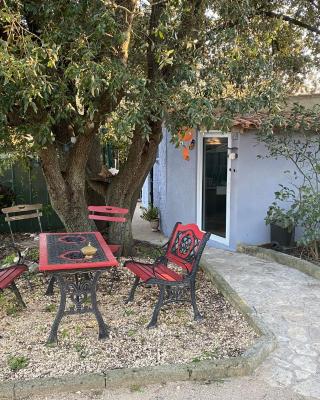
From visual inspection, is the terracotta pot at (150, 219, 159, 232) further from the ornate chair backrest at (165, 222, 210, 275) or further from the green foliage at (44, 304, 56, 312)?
the green foliage at (44, 304, 56, 312)

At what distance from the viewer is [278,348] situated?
3.67m

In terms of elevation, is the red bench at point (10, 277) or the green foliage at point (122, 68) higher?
the green foliage at point (122, 68)

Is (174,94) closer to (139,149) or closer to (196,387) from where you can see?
(139,149)

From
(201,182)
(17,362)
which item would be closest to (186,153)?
(201,182)

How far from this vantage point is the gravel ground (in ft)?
10.9

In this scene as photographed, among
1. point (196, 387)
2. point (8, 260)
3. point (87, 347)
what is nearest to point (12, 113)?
point (8, 260)

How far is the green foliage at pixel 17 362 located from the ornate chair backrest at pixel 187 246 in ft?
6.08

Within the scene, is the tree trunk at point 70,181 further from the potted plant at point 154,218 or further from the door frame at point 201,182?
the potted plant at point 154,218

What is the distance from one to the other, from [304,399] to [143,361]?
1.34 meters

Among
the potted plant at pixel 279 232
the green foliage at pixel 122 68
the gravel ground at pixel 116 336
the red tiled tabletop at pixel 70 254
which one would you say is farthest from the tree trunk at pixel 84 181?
the potted plant at pixel 279 232

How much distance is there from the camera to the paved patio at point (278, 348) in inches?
119

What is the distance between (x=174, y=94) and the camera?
4844 millimetres

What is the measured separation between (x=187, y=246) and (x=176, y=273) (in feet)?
1.23

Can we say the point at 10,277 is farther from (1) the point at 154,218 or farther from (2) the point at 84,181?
(1) the point at 154,218
